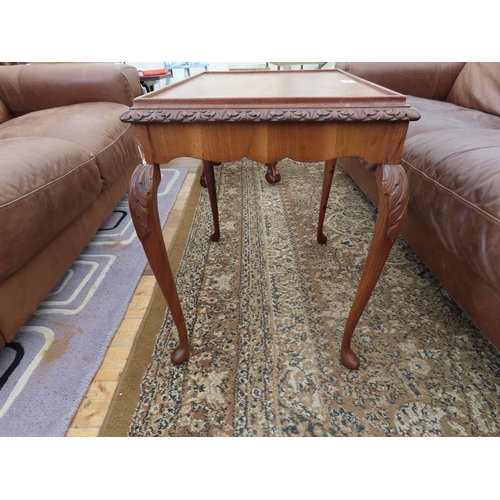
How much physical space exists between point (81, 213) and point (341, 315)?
984mm

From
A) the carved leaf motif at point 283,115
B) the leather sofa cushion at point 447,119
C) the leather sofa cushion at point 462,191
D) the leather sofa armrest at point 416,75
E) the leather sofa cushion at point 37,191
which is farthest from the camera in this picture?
the leather sofa armrest at point 416,75

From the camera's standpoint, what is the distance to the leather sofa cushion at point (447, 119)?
3.74 feet

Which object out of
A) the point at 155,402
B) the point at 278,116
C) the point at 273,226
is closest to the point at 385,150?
the point at 278,116

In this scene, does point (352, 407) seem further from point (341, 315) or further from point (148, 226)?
point (148, 226)

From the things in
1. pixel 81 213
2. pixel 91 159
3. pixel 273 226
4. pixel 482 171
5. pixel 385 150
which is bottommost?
pixel 273 226

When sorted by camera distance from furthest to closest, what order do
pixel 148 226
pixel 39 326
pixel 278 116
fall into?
1. pixel 39 326
2. pixel 148 226
3. pixel 278 116

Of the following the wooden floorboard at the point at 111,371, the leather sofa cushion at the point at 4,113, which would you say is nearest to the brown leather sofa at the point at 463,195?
the wooden floorboard at the point at 111,371

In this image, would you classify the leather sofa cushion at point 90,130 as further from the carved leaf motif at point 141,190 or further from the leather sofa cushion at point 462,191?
the leather sofa cushion at point 462,191

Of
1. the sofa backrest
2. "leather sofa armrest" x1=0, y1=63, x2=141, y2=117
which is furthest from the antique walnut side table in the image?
"leather sofa armrest" x1=0, y1=63, x2=141, y2=117

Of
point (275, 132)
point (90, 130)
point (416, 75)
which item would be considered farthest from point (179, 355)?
point (416, 75)

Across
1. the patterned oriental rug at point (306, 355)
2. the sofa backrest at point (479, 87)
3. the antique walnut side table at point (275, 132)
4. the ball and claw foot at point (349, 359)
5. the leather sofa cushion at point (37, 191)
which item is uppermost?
the antique walnut side table at point (275, 132)

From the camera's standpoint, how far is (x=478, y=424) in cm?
70

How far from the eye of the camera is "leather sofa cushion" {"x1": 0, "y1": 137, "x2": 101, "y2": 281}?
31.8 inches

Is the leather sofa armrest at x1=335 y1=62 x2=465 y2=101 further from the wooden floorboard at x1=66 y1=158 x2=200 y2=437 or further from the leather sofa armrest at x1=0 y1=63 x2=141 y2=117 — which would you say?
the wooden floorboard at x1=66 y1=158 x2=200 y2=437
